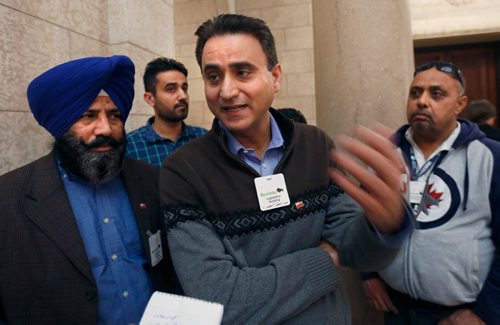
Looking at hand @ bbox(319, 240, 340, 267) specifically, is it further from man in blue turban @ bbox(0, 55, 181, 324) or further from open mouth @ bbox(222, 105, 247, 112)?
man in blue turban @ bbox(0, 55, 181, 324)

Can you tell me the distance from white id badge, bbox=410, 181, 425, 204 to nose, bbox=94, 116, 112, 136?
1.52m

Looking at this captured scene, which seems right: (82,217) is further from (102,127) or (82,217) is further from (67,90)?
(67,90)

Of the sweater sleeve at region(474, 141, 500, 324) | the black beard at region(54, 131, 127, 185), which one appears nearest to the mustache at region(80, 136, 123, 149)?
the black beard at region(54, 131, 127, 185)

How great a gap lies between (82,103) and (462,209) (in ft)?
6.07

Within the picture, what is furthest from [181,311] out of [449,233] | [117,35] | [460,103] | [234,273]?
[117,35]

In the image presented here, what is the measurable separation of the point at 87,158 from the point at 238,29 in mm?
847

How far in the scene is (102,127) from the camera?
5.38 ft

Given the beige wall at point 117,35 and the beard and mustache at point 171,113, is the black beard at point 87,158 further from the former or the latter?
the beard and mustache at point 171,113

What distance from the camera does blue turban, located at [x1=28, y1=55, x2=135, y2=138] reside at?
1578 millimetres

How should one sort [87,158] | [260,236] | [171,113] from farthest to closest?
[171,113] < [87,158] < [260,236]

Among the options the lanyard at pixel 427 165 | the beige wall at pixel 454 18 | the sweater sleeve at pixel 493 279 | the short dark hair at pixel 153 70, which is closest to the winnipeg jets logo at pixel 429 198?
the lanyard at pixel 427 165

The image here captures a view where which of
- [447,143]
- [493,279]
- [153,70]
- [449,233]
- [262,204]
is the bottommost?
[493,279]

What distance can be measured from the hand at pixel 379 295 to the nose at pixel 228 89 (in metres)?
1.41

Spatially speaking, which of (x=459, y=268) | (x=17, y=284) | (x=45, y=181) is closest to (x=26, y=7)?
(x=45, y=181)
